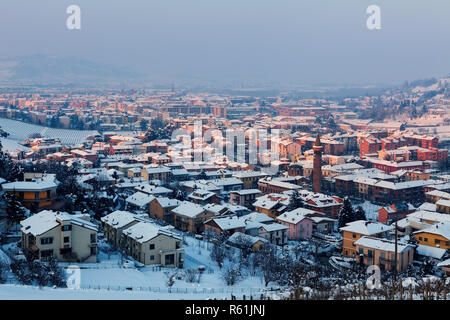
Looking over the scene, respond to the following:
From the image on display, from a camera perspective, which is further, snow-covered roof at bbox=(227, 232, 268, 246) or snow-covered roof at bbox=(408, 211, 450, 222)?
snow-covered roof at bbox=(408, 211, 450, 222)

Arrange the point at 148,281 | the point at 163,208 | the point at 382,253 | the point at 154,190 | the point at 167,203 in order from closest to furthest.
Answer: the point at 148,281 → the point at 382,253 → the point at 163,208 → the point at 167,203 → the point at 154,190

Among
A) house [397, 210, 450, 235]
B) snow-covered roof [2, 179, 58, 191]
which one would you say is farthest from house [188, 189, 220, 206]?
house [397, 210, 450, 235]

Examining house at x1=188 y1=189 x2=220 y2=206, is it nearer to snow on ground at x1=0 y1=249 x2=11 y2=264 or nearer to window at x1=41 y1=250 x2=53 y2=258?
window at x1=41 y1=250 x2=53 y2=258

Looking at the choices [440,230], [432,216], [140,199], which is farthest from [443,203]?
[140,199]

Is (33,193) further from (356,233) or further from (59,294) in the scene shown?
(356,233)

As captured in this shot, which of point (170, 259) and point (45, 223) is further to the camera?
point (170, 259)
